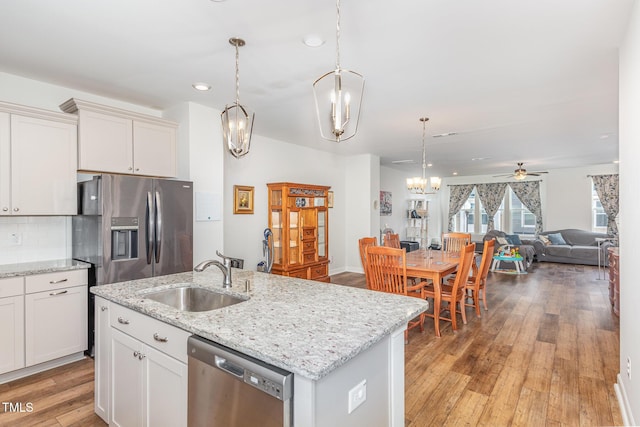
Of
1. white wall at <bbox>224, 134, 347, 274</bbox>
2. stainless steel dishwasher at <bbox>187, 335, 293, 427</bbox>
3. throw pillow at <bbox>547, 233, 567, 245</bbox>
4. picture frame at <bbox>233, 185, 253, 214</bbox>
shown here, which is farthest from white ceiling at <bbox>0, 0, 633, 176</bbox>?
throw pillow at <bbox>547, 233, 567, 245</bbox>

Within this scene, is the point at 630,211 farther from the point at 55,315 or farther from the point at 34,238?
the point at 34,238

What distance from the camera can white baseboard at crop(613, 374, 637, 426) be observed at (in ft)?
6.73

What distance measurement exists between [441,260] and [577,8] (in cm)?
299

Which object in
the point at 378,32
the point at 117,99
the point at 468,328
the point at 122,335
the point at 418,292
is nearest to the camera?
the point at 122,335

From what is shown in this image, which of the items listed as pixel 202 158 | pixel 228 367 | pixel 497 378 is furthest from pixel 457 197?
pixel 228 367

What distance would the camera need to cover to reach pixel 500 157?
24.1ft

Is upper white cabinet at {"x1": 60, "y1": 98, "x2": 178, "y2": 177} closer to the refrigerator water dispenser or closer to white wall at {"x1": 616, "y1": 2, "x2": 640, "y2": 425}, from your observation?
the refrigerator water dispenser

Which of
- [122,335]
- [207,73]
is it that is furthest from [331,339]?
[207,73]

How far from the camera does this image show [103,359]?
6.84 feet

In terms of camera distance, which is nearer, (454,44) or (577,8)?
(577,8)

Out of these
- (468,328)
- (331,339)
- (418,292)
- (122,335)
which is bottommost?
(468,328)

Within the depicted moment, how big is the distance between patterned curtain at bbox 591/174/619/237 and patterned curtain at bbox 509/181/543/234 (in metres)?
1.36

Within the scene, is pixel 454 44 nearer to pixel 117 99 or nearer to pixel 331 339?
pixel 331 339

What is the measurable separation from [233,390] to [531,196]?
10.9m
